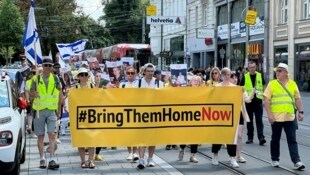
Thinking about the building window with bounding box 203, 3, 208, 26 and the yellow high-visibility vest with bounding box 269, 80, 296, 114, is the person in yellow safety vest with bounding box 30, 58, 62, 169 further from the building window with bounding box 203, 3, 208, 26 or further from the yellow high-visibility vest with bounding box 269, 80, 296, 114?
the building window with bounding box 203, 3, 208, 26

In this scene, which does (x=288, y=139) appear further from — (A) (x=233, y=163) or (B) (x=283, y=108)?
(A) (x=233, y=163)

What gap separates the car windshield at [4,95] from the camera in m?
8.98

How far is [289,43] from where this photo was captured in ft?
115

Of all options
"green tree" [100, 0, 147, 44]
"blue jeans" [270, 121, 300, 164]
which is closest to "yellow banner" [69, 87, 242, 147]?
"blue jeans" [270, 121, 300, 164]

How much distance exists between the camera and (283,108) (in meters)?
9.68

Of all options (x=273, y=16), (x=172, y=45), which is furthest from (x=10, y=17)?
(x=273, y=16)

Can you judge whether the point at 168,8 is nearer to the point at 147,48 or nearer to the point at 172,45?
the point at 172,45

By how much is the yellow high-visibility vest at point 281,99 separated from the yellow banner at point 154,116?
0.56 metres

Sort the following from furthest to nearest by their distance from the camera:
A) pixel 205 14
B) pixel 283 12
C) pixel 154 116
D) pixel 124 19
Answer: pixel 124 19, pixel 205 14, pixel 283 12, pixel 154 116

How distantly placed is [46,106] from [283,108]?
3877mm

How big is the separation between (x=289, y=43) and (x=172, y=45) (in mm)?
29264

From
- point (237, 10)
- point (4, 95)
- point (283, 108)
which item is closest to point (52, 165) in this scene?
point (4, 95)

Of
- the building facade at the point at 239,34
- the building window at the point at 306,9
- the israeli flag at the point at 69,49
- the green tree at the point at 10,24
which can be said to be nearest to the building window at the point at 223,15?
the building facade at the point at 239,34

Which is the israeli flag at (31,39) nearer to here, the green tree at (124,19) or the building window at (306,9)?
the building window at (306,9)
